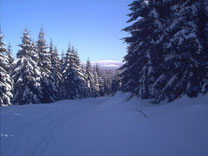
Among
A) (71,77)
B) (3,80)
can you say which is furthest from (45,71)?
(3,80)

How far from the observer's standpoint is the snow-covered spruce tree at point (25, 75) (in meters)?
19.8

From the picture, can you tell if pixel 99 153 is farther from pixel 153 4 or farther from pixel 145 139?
pixel 153 4

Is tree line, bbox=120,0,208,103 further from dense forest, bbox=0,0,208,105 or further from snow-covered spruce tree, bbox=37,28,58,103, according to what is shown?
snow-covered spruce tree, bbox=37,28,58,103

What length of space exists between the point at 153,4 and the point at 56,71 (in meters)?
24.8

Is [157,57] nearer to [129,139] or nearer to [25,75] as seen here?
[129,139]

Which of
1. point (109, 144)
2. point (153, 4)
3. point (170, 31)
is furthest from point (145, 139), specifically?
point (153, 4)

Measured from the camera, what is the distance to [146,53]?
12375 millimetres

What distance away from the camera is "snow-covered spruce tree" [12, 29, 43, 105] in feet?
64.8

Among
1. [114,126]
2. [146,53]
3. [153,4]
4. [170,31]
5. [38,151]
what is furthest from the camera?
[146,53]

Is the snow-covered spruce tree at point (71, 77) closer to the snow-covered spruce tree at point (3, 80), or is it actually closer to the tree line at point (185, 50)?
the snow-covered spruce tree at point (3, 80)

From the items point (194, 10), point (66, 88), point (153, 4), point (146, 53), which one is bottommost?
point (66, 88)

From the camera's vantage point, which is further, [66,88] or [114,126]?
[66,88]

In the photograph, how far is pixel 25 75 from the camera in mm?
19984

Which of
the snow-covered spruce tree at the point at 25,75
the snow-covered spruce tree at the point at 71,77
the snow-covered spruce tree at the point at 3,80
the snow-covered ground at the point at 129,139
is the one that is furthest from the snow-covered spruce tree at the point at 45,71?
the snow-covered ground at the point at 129,139
